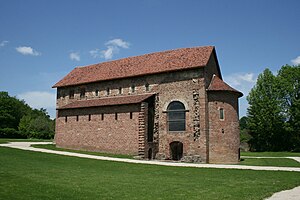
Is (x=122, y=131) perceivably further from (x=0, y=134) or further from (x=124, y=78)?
(x=0, y=134)

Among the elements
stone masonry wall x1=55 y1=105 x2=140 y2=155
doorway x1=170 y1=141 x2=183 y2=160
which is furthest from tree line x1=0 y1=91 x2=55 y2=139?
doorway x1=170 y1=141 x2=183 y2=160

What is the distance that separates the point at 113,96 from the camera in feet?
109

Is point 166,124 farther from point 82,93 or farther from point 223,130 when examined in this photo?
point 82,93

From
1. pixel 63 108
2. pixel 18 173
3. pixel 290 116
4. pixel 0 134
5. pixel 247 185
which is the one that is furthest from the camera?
pixel 0 134

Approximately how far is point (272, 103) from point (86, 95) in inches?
1310

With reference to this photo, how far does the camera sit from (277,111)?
50438mm

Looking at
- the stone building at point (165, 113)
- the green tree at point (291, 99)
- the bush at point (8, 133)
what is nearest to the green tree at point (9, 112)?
the bush at point (8, 133)

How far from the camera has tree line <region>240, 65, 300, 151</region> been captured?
50.0m

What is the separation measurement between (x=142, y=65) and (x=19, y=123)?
55775 mm

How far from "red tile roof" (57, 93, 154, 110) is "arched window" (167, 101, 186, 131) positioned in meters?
2.67

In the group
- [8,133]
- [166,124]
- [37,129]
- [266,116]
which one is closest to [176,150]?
[166,124]

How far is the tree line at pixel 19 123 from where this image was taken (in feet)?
201

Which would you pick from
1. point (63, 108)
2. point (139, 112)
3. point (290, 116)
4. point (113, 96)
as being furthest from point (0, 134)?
point (290, 116)

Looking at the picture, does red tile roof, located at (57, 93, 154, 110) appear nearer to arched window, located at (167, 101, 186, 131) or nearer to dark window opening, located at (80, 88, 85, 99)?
dark window opening, located at (80, 88, 85, 99)
